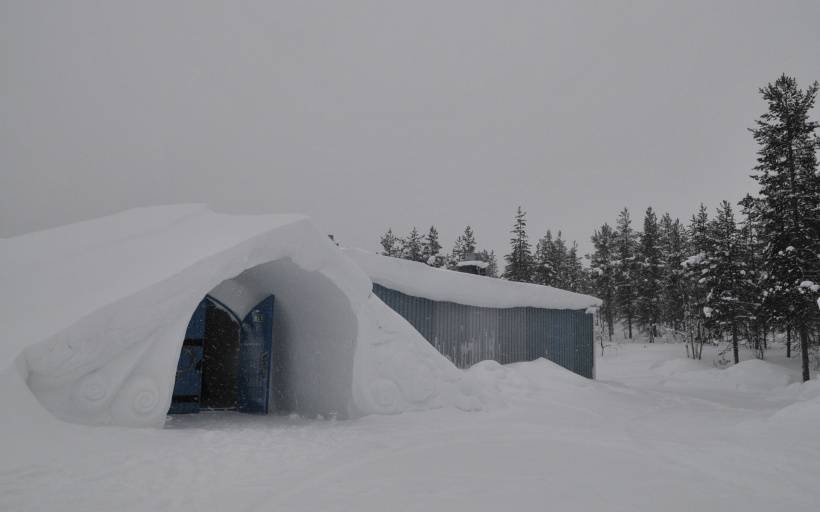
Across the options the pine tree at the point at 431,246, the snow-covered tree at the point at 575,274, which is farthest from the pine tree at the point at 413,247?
the snow-covered tree at the point at 575,274

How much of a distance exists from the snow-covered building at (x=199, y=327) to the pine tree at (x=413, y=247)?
128ft

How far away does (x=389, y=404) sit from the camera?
7902mm

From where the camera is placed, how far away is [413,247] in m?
53.7

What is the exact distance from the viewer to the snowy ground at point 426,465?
13.0ft

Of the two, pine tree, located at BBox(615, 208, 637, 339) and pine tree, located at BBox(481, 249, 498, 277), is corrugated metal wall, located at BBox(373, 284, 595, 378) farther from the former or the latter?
pine tree, located at BBox(481, 249, 498, 277)

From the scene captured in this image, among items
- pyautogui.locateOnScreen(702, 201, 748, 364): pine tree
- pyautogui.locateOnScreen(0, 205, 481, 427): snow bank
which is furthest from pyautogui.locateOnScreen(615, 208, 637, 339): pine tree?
pyautogui.locateOnScreen(0, 205, 481, 427): snow bank

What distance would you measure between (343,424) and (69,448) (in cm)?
370

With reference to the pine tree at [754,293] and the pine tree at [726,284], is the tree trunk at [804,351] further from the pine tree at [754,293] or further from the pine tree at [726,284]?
the pine tree at [726,284]

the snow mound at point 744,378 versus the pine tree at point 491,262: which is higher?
the pine tree at point 491,262

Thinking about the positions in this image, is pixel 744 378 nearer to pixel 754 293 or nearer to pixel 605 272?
pixel 754 293

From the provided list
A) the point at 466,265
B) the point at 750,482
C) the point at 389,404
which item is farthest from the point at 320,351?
the point at 466,265

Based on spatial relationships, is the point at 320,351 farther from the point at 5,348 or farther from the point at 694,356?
the point at 694,356

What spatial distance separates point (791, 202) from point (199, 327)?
71.0 feet

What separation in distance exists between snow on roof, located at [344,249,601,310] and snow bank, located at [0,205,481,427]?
309 centimetres
